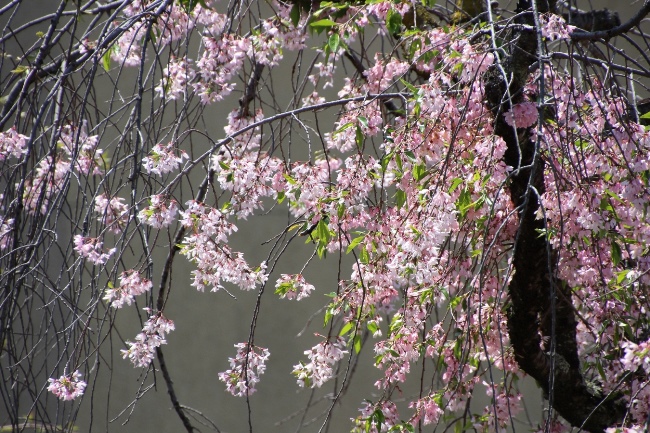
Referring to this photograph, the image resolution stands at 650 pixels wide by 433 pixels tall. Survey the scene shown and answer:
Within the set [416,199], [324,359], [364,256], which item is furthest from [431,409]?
[416,199]

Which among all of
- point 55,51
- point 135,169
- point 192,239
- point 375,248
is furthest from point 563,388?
point 55,51

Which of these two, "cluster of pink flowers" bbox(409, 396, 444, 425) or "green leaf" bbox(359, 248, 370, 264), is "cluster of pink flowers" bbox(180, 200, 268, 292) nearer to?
"green leaf" bbox(359, 248, 370, 264)

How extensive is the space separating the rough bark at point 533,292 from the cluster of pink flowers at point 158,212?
75 cm

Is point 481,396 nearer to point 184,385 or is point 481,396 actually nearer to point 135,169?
point 184,385

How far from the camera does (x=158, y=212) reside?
1845 mm

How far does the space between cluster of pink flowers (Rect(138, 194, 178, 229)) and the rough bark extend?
0.75m

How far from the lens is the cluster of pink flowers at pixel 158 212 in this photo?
1.83m

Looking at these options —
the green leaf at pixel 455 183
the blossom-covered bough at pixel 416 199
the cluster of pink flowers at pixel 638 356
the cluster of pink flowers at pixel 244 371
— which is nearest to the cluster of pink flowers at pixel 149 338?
the blossom-covered bough at pixel 416 199

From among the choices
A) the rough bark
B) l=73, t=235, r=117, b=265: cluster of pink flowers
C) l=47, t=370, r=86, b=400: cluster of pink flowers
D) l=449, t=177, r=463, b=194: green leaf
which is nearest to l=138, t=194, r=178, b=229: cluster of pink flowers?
l=73, t=235, r=117, b=265: cluster of pink flowers

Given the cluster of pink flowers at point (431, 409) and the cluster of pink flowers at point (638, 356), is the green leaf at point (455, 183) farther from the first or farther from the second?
the cluster of pink flowers at point (431, 409)

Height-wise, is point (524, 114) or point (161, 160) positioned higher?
point (161, 160)

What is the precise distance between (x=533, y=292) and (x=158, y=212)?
0.92 m

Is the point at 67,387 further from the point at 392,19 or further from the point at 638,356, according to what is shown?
the point at 638,356

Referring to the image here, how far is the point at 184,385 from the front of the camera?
12.3 feet
